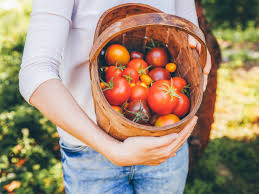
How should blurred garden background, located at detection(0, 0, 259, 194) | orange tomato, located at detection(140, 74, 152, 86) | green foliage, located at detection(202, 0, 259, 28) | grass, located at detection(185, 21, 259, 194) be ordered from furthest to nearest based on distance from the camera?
green foliage, located at detection(202, 0, 259, 28), grass, located at detection(185, 21, 259, 194), blurred garden background, located at detection(0, 0, 259, 194), orange tomato, located at detection(140, 74, 152, 86)

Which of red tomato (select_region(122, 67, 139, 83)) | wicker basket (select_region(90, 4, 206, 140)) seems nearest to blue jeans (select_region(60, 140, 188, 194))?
wicker basket (select_region(90, 4, 206, 140))

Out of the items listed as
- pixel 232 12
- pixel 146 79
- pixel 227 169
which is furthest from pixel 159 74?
pixel 232 12

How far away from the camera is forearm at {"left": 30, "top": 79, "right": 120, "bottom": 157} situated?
2.80ft

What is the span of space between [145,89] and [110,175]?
503mm

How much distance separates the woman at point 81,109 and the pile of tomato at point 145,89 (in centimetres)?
12

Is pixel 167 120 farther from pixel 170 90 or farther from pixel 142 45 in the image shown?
pixel 142 45

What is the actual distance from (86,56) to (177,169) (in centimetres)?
80

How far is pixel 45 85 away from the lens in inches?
33.5

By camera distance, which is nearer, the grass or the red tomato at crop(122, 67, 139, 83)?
the red tomato at crop(122, 67, 139, 83)

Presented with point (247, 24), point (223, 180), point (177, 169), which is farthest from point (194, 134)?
point (247, 24)

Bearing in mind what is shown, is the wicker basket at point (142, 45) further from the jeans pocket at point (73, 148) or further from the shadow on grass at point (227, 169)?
the shadow on grass at point (227, 169)

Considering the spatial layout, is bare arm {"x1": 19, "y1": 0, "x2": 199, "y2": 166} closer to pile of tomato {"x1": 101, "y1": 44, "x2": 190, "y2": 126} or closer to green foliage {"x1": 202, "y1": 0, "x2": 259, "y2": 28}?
pile of tomato {"x1": 101, "y1": 44, "x2": 190, "y2": 126}

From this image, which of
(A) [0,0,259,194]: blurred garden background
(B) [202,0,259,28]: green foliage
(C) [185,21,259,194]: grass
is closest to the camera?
(A) [0,0,259,194]: blurred garden background

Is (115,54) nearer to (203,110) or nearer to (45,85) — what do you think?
(45,85)
